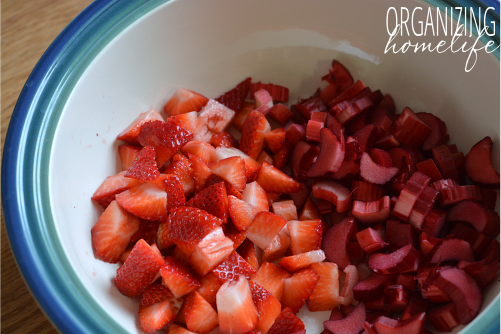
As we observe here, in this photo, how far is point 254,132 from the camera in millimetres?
1271

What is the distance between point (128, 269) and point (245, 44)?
83cm

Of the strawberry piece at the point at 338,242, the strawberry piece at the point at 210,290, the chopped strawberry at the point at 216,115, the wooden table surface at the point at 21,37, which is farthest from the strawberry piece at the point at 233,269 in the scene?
the wooden table surface at the point at 21,37

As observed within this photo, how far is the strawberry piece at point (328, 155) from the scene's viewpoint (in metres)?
1.18

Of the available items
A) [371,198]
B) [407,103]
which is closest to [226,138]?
[371,198]

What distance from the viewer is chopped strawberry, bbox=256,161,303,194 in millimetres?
1223

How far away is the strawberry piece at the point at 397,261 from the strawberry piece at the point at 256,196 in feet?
1.21

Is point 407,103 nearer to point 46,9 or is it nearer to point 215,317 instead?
point 215,317

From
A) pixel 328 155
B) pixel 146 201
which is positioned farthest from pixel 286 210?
pixel 146 201

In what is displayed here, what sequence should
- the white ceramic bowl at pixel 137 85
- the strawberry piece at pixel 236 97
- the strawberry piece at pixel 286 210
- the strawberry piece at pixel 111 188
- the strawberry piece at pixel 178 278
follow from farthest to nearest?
the strawberry piece at pixel 236 97 < the strawberry piece at pixel 286 210 < the strawberry piece at pixel 111 188 < the strawberry piece at pixel 178 278 < the white ceramic bowl at pixel 137 85

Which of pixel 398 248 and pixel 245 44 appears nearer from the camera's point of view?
pixel 398 248

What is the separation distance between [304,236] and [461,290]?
1.42 ft

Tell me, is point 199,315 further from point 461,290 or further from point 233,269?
point 461,290

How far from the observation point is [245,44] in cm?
131

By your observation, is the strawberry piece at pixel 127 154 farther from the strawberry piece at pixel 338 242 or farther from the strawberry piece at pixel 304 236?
the strawberry piece at pixel 338 242
